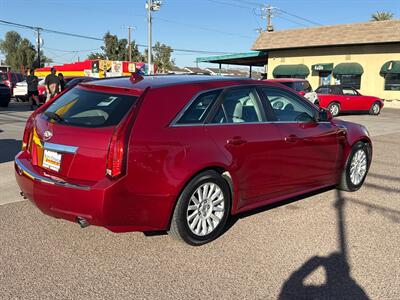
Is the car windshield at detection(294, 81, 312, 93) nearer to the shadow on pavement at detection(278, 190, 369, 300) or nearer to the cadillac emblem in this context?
the shadow on pavement at detection(278, 190, 369, 300)

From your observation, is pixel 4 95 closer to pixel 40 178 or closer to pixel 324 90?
pixel 324 90

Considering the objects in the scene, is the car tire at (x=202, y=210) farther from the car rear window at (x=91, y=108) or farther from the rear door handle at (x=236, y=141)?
the car rear window at (x=91, y=108)

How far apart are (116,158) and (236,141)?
4.29 ft

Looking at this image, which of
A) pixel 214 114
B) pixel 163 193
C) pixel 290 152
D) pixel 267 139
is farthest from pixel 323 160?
pixel 163 193

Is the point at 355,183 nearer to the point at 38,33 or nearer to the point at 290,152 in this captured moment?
the point at 290,152

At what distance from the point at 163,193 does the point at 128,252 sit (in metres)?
0.66

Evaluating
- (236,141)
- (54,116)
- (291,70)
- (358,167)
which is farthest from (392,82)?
(54,116)

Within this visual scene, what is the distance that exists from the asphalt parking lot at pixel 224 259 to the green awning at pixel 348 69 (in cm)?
2705

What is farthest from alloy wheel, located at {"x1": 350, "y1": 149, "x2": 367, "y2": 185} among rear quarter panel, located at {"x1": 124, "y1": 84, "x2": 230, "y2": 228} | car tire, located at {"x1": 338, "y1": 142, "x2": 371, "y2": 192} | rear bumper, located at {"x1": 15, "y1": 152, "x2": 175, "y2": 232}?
rear bumper, located at {"x1": 15, "y1": 152, "x2": 175, "y2": 232}

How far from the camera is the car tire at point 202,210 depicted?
4023 mm

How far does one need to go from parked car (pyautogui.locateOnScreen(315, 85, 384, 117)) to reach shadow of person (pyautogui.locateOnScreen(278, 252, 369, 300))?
52.6 ft

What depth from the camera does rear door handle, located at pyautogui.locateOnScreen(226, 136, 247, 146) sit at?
4335mm

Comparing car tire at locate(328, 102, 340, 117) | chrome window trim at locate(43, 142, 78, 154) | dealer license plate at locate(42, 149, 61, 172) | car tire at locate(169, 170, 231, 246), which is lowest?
car tire at locate(169, 170, 231, 246)

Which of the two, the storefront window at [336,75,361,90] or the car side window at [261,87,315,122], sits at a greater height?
the storefront window at [336,75,361,90]
